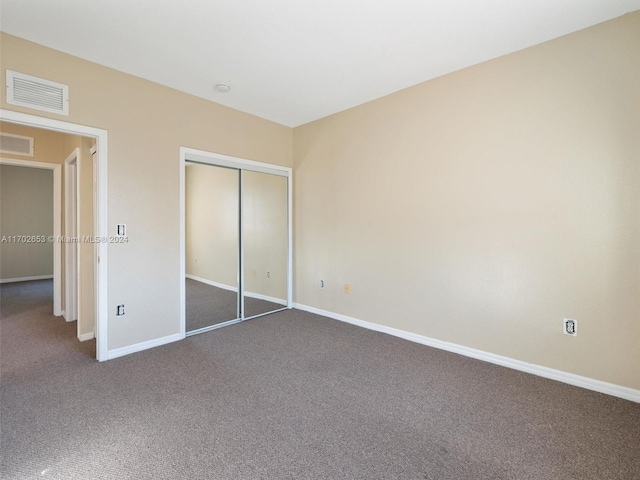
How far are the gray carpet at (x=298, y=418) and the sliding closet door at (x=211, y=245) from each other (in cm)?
72

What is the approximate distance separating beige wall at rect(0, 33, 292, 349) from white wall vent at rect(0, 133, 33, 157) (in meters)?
2.11

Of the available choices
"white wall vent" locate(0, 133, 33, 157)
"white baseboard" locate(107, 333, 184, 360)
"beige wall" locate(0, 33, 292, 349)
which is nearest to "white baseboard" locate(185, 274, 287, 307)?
"beige wall" locate(0, 33, 292, 349)

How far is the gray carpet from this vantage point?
1.58 metres

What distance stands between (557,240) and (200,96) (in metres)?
3.84

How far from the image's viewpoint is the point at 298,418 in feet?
6.47

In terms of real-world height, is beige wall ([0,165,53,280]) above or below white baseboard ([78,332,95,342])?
above

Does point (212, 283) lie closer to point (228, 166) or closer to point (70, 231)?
point (228, 166)

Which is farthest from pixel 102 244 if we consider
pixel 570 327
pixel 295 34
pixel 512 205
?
pixel 570 327

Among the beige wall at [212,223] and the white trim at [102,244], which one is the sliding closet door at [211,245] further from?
the white trim at [102,244]

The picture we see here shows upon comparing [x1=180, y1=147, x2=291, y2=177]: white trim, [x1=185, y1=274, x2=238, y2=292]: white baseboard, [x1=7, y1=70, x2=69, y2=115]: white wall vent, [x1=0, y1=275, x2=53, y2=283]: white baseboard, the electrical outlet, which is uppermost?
[x1=7, y1=70, x2=69, y2=115]: white wall vent

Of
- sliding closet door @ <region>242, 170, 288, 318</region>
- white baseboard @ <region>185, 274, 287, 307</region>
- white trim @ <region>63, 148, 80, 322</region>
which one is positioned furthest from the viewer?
sliding closet door @ <region>242, 170, 288, 318</region>

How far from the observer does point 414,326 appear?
3320 millimetres

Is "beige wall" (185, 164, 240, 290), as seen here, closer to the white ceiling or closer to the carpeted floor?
the carpeted floor

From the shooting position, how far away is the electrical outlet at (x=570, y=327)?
2.38 m
